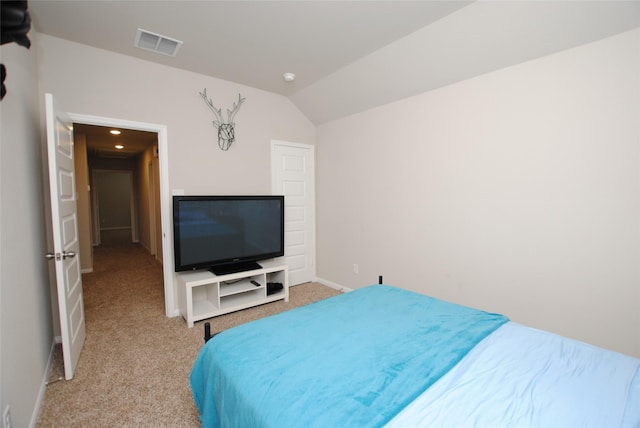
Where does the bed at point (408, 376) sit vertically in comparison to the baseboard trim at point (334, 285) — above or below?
above

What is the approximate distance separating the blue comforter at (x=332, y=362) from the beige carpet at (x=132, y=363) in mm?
565

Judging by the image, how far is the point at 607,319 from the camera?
1952mm

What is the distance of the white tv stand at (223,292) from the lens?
2910mm

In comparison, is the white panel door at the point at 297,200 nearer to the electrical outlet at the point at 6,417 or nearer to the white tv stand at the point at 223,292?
the white tv stand at the point at 223,292

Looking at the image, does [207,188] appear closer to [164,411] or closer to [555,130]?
[164,411]

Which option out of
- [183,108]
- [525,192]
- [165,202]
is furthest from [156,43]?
[525,192]

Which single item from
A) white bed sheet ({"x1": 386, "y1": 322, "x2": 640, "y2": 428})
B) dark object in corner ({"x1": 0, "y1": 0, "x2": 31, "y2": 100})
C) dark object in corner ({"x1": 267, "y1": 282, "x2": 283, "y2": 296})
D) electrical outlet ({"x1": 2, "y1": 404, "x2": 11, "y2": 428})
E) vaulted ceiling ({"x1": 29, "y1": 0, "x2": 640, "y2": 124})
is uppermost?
vaulted ceiling ({"x1": 29, "y1": 0, "x2": 640, "y2": 124})

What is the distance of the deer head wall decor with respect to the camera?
3297 mm

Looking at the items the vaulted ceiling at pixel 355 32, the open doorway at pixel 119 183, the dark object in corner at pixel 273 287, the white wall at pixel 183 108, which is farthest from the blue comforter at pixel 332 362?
the open doorway at pixel 119 183

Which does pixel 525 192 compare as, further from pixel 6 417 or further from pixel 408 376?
pixel 6 417

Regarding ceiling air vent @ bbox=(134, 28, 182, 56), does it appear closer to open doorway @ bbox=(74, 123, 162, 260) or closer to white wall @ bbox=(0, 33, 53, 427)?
white wall @ bbox=(0, 33, 53, 427)

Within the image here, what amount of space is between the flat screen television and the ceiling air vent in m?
1.36

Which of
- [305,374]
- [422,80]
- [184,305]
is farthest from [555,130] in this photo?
[184,305]

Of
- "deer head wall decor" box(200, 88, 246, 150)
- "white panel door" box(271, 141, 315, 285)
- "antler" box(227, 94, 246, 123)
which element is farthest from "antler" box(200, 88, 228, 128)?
"white panel door" box(271, 141, 315, 285)
